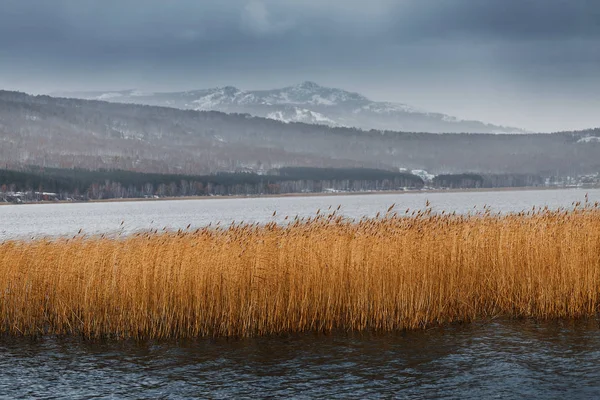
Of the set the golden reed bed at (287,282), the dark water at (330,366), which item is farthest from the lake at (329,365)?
the golden reed bed at (287,282)

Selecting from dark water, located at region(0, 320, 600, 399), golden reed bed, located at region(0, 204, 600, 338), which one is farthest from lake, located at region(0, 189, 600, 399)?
golden reed bed, located at region(0, 204, 600, 338)

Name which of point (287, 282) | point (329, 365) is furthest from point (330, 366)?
point (287, 282)

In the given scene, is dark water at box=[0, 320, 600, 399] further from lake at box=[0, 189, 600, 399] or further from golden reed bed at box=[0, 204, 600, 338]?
golden reed bed at box=[0, 204, 600, 338]

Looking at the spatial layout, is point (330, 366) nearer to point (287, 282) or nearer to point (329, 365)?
point (329, 365)

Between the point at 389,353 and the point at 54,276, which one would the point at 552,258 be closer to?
the point at 389,353

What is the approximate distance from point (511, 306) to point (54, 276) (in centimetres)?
→ 1217

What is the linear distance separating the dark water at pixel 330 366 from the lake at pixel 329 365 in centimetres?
2

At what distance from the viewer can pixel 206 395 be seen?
42.0 feet

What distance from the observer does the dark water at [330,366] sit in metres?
12.9

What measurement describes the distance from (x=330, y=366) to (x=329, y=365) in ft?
0.24

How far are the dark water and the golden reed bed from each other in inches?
26.1

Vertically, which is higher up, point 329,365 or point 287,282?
point 287,282

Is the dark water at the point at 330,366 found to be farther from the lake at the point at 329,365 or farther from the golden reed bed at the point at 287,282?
the golden reed bed at the point at 287,282

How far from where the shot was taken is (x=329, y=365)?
47.7ft
